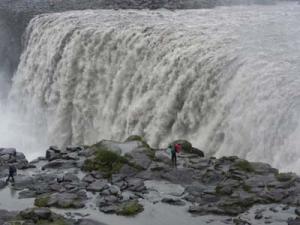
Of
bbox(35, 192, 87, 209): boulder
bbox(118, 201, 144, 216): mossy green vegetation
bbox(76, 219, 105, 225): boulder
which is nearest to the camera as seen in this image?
bbox(76, 219, 105, 225): boulder

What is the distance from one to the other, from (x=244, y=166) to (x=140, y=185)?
385 centimetres

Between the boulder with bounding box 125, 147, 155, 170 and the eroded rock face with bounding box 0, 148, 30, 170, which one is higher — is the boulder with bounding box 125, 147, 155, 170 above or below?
Result: above

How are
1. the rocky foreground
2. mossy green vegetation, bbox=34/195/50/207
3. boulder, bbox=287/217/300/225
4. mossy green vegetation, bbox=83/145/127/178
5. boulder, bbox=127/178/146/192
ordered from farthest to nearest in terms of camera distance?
mossy green vegetation, bbox=83/145/127/178, boulder, bbox=127/178/146/192, mossy green vegetation, bbox=34/195/50/207, the rocky foreground, boulder, bbox=287/217/300/225

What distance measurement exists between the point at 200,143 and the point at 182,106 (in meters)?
2.87

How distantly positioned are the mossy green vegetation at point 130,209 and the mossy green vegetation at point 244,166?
4.06m

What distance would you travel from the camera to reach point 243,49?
95.7 ft

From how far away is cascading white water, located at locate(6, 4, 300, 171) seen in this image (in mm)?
24266

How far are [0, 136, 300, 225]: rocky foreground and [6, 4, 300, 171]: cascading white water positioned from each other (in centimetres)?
185

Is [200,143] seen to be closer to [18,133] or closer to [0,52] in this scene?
[18,133]

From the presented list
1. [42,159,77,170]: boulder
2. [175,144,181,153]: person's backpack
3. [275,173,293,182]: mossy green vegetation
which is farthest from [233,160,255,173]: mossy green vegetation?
[42,159,77,170]: boulder

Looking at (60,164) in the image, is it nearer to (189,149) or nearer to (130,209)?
(189,149)

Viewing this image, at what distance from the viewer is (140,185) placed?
2172cm

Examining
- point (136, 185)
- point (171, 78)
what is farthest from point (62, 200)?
point (171, 78)

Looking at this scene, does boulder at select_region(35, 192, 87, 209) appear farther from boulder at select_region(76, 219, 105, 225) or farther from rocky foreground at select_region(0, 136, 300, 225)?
boulder at select_region(76, 219, 105, 225)
